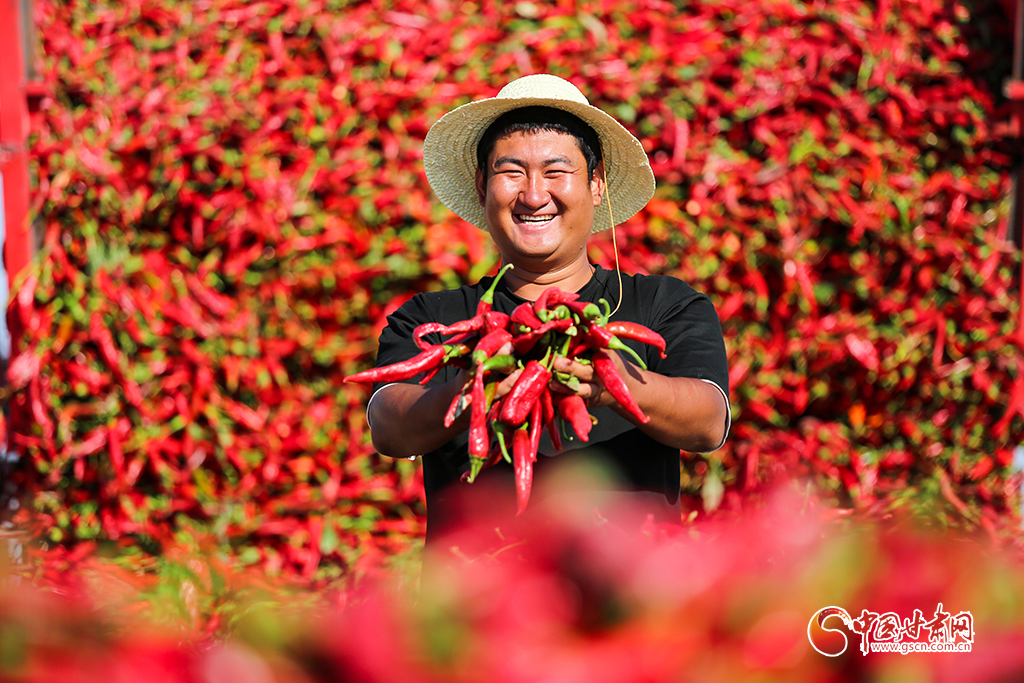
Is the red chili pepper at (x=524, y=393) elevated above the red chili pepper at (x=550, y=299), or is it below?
below

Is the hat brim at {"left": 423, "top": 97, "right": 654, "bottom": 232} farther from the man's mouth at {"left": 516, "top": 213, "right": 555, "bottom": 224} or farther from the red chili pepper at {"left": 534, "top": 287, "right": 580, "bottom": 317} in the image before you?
the red chili pepper at {"left": 534, "top": 287, "right": 580, "bottom": 317}

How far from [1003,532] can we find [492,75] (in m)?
2.13

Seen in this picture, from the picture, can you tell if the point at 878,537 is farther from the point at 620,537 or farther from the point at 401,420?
the point at 401,420

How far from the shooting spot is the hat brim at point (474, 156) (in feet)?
5.01

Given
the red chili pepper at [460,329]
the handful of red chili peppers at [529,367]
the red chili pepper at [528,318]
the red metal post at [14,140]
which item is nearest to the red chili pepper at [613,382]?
the handful of red chili peppers at [529,367]

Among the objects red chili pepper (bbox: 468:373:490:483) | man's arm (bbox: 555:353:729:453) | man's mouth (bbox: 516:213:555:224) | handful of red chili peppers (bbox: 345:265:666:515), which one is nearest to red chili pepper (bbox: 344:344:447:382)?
handful of red chili peppers (bbox: 345:265:666:515)

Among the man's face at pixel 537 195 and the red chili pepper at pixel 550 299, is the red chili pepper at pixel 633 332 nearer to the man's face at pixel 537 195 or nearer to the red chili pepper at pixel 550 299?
the red chili pepper at pixel 550 299

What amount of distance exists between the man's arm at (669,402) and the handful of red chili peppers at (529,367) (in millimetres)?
22

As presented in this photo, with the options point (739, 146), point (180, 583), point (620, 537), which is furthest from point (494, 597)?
point (739, 146)

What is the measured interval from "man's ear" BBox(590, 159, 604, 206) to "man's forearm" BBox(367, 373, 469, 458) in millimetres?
582

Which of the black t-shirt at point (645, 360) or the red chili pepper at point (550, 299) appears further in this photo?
the black t-shirt at point (645, 360)

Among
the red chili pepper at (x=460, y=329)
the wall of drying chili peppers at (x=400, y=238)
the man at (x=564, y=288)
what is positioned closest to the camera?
the red chili pepper at (x=460, y=329)

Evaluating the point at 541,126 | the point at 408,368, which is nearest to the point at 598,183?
the point at 541,126

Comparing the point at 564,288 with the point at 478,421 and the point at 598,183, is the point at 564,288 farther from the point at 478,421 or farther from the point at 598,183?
the point at 478,421
